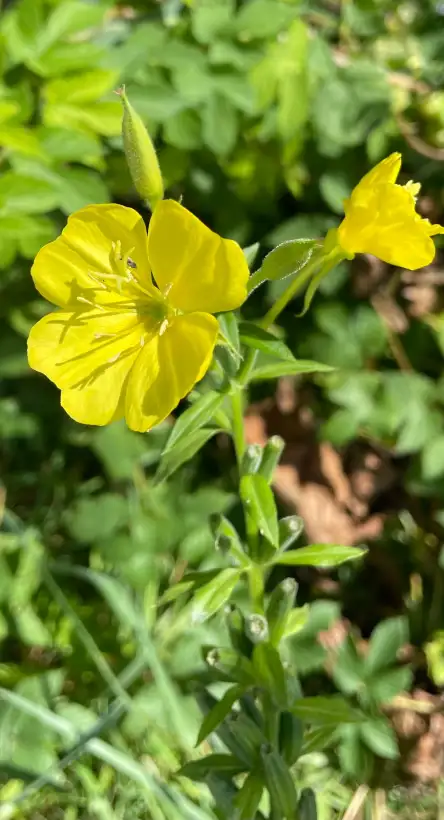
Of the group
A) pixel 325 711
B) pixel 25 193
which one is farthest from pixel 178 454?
pixel 25 193

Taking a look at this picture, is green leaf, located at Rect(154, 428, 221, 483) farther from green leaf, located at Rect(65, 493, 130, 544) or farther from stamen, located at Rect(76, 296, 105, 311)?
green leaf, located at Rect(65, 493, 130, 544)

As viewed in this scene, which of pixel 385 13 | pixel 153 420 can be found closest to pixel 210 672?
pixel 153 420

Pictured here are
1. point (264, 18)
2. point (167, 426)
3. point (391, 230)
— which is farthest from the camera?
point (167, 426)

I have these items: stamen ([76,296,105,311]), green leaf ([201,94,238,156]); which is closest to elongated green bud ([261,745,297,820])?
stamen ([76,296,105,311])

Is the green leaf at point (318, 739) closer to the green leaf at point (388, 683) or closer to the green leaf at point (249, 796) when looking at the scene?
the green leaf at point (249, 796)

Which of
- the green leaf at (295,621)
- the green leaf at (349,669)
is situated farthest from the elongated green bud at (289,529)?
the green leaf at (349,669)

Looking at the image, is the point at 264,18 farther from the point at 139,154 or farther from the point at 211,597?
the point at 211,597

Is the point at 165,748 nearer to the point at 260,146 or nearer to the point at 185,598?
the point at 185,598
